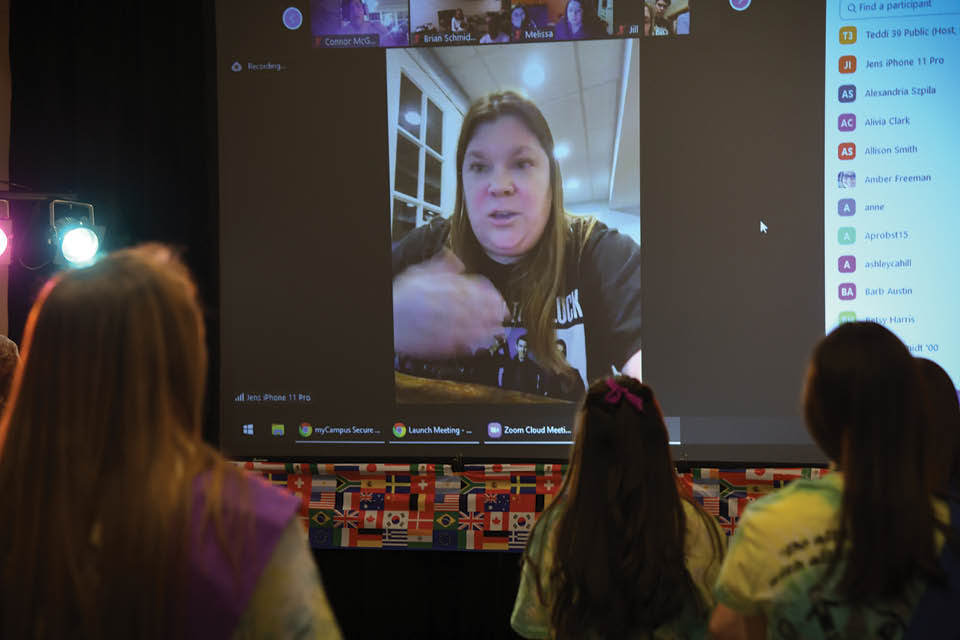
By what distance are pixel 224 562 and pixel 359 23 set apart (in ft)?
9.47

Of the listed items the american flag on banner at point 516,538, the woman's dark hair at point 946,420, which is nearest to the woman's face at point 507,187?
the american flag on banner at point 516,538

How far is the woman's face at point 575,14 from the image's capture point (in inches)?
129

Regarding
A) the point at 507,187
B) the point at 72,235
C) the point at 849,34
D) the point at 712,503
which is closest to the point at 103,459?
the point at 507,187

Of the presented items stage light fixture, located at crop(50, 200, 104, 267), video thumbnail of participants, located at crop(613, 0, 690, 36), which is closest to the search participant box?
video thumbnail of participants, located at crop(613, 0, 690, 36)

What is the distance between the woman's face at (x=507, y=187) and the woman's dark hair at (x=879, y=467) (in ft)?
6.95

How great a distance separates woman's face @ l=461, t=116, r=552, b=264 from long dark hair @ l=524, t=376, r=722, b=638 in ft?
5.45

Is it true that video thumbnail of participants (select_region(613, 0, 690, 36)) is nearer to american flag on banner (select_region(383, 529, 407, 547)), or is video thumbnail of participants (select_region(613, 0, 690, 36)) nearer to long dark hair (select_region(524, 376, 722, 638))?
long dark hair (select_region(524, 376, 722, 638))

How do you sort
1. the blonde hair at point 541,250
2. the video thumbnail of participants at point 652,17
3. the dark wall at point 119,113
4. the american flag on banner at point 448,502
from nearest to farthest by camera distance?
the video thumbnail of participants at point 652,17 → the blonde hair at point 541,250 → the american flag on banner at point 448,502 → the dark wall at point 119,113

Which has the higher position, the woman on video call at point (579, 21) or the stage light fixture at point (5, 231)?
the woman on video call at point (579, 21)

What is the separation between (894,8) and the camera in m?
3.11

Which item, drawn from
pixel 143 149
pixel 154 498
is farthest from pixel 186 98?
pixel 154 498

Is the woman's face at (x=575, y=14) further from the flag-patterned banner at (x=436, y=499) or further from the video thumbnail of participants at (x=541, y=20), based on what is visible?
the flag-patterned banner at (x=436, y=499)

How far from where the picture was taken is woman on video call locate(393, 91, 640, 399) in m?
3.31

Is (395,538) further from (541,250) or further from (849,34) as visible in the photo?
(849,34)
